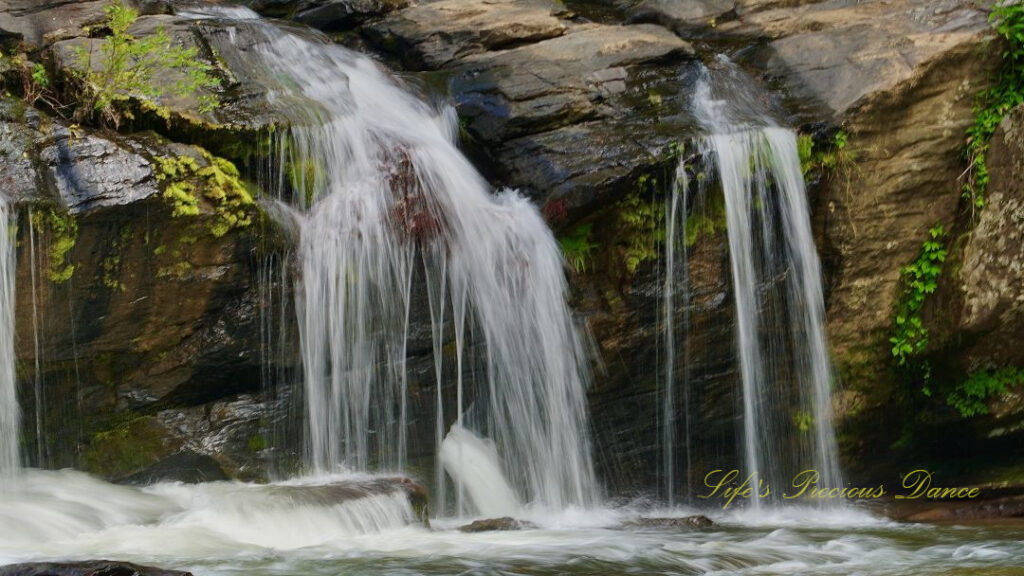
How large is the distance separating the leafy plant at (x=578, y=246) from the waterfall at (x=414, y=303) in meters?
0.12

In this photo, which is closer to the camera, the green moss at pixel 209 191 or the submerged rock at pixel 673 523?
the green moss at pixel 209 191

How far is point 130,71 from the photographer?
830cm

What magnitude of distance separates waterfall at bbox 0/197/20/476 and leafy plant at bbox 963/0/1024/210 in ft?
25.9

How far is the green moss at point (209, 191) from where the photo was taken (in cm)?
766

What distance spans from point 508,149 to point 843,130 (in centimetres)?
299

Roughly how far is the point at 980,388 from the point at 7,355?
8014 millimetres

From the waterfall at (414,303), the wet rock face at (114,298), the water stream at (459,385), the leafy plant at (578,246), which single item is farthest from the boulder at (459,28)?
the wet rock face at (114,298)

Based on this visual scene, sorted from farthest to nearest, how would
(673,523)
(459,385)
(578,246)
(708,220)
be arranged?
(708,220)
(578,246)
(459,385)
(673,523)

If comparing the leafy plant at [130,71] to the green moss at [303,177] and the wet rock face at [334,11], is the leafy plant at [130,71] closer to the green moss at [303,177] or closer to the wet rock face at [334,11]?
the green moss at [303,177]

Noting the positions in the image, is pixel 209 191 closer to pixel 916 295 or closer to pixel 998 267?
pixel 916 295

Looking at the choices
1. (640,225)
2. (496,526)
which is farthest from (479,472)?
(640,225)

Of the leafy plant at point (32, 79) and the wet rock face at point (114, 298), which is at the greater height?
the leafy plant at point (32, 79)

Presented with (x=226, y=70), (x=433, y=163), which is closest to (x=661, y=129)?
(x=433, y=163)

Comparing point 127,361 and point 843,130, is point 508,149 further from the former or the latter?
point 127,361
